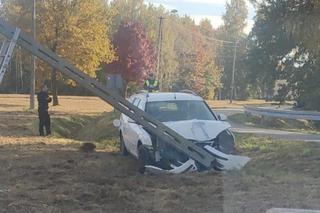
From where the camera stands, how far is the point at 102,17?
43781mm

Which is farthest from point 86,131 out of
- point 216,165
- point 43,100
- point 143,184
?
point 143,184

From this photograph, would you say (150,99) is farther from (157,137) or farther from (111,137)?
(111,137)

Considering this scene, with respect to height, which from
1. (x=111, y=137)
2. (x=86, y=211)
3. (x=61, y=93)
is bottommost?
(x=61, y=93)

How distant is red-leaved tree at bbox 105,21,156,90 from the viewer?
56312mm

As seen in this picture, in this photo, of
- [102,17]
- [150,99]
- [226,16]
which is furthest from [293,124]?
[226,16]

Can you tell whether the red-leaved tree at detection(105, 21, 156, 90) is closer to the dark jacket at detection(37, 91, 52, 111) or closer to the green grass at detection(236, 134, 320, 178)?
the dark jacket at detection(37, 91, 52, 111)

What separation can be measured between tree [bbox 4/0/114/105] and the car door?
26660mm

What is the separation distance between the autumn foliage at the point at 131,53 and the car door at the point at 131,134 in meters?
41.5

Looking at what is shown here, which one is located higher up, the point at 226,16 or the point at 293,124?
the point at 226,16

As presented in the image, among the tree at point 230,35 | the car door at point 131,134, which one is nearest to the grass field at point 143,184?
the car door at point 131,134

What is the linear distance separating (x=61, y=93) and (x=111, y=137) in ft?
210

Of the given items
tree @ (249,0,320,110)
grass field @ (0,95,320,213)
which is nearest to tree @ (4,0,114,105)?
tree @ (249,0,320,110)

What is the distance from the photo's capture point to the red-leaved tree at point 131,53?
56312 mm

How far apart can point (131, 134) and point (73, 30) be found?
2876 cm
